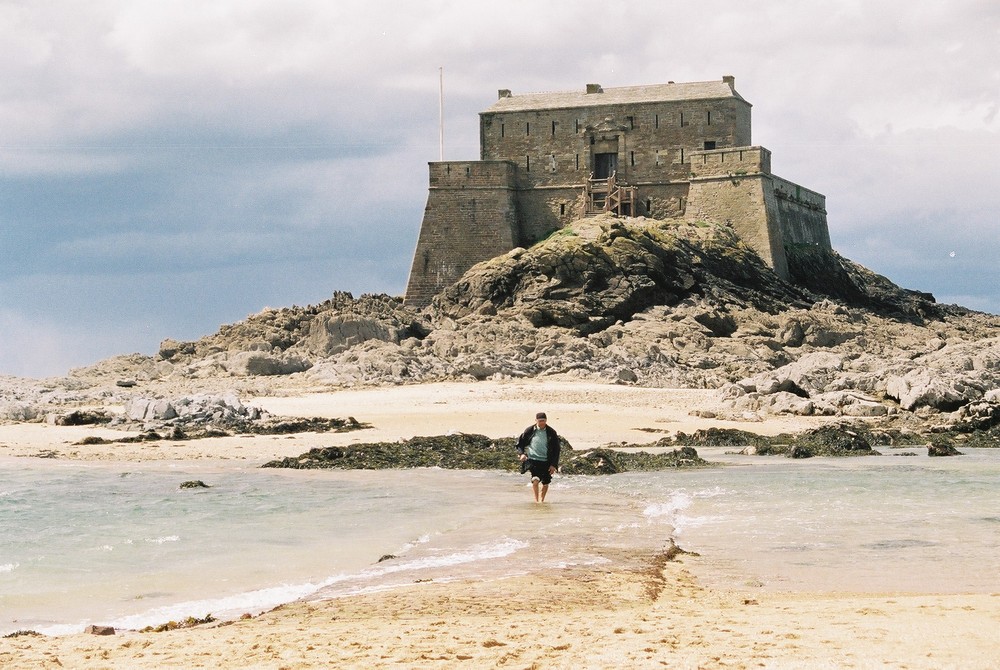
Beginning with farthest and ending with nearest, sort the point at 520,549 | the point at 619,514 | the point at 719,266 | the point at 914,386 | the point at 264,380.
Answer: the point at 719,266
the point at 264,380
the point at 914,386
the point at 619,514
the point at 520,549

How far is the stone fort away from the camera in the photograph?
1642 inches

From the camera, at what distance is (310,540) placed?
10156 millimetres

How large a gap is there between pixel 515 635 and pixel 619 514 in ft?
17.9

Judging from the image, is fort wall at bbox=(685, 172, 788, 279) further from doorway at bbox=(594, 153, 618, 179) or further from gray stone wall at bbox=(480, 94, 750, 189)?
doorway at bbox=(594, 153, 618, 179)

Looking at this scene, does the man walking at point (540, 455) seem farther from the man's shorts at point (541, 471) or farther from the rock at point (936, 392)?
the rock at point (936, 392)

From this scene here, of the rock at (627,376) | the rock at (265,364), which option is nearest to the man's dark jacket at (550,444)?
the rock at (627,376)

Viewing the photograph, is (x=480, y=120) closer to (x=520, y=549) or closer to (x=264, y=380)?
(x=264, y=380)

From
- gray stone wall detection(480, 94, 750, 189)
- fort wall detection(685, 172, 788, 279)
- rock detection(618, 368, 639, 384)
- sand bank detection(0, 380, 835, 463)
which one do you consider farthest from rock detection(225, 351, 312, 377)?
fort wall detection(685, 172, 788, 279)

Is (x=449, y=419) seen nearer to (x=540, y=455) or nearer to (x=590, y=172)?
(x=540, y=455)

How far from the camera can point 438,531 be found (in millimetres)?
10414

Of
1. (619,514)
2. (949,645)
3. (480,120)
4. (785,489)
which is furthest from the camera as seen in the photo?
(480,120)

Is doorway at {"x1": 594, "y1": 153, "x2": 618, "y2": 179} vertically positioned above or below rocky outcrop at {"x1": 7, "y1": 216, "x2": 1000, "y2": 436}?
above

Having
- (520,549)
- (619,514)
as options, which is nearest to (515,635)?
(520,549)

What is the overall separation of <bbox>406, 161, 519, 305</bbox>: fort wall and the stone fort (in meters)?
0.03
